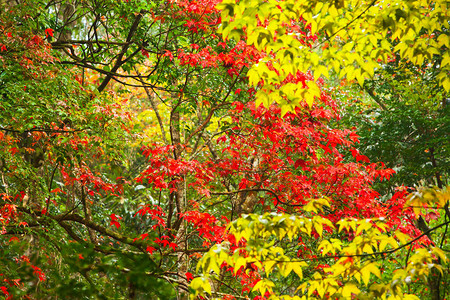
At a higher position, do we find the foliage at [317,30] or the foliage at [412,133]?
the foliage at [412,133]

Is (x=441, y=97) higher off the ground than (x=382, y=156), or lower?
higher

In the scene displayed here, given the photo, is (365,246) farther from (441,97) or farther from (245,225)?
(441,97)

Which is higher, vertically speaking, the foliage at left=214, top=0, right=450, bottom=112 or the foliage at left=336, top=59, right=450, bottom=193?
the foliage at left=336, top=59, right=450, bottom=193

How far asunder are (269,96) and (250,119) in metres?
2.91

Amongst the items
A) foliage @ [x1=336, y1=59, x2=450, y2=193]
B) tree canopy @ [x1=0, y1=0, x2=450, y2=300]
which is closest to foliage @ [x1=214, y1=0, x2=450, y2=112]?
tree canopy @ [x1=0, y1=0, x2=450, y2=300]

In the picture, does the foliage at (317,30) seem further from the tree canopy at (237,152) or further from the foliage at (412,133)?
the foliage at (412,133)

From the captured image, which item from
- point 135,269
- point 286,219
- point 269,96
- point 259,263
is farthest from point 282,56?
point 135,269

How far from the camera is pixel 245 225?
238 centimetres

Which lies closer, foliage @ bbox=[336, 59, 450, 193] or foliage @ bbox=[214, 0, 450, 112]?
foliage @ bbox=[214, 0, 450, 112]

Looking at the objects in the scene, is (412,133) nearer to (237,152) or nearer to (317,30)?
(237,152)

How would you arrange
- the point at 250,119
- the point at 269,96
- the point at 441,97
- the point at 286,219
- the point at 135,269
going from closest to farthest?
the point at 135,269 < the point at 286,219 < the point at 269,96 < the point at 250,119 < the point at 441,97

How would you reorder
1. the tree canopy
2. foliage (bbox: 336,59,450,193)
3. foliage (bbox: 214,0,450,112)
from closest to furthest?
1. the tree canopy
2. foliage (bbox: 214,0,450,112)
3. foliage (bbox: 336,59,450,193)

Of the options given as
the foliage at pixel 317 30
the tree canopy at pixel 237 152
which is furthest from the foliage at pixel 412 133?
the foliage at pixel 317 30

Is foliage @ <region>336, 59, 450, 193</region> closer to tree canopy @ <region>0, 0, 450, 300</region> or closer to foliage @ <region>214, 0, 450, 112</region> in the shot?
tree canopy @ <region>0, 0, 450, 300</region>
